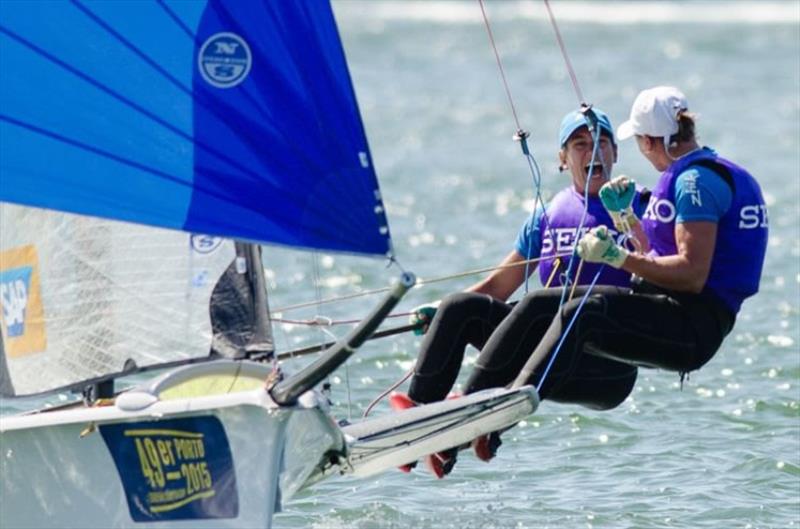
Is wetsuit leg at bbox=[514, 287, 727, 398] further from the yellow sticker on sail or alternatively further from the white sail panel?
the yellow sticker on sail

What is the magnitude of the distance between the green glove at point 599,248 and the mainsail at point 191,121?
27.8 inches

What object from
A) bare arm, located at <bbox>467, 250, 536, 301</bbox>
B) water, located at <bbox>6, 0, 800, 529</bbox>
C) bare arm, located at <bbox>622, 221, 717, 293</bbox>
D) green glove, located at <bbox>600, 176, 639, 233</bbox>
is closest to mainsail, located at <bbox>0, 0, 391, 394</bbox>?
water, located at <bbox>6, 0, 800, 529</bbox>

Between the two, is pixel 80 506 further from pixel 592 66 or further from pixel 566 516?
pixel 592 66

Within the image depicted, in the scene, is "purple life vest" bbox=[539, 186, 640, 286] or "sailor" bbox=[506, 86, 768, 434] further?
"purple life vest" bbox=[539, 186, 640, 286]

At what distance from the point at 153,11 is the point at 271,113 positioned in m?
0.45

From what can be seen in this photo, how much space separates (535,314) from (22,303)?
1.59 meters

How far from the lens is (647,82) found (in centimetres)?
2314

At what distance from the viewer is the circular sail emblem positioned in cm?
502

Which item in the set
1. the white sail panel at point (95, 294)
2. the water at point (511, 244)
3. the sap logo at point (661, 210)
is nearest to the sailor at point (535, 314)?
the sap logo at point (661, 210)

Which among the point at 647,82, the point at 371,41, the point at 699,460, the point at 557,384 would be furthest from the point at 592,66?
the point at 557,384

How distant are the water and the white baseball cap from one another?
1.14 m

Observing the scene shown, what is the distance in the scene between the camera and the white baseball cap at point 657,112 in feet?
18.9

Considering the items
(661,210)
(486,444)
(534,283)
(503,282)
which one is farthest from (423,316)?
(534,283)

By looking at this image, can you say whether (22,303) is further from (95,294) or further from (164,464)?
(164,464)
